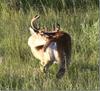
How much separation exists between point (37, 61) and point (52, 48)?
0.90ft

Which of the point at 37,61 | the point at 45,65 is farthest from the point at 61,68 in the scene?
the point at 37,61

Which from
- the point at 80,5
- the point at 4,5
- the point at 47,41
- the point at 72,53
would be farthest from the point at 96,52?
the point at 4,5

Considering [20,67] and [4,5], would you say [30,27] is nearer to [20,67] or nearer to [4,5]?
[20,67]

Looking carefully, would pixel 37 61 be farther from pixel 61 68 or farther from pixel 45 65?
pixel 61 68

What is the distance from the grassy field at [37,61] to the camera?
385 centimetres

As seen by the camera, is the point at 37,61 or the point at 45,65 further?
the point at 37,61

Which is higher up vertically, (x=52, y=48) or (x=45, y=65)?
(x=52, y=48)

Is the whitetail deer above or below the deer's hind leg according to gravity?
above

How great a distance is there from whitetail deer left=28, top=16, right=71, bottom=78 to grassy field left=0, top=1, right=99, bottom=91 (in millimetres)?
75

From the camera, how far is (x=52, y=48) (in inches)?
154

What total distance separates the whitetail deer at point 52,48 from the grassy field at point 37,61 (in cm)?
8

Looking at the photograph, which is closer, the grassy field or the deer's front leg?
the grassy field

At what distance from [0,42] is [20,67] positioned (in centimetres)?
46

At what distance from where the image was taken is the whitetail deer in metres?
3.91
